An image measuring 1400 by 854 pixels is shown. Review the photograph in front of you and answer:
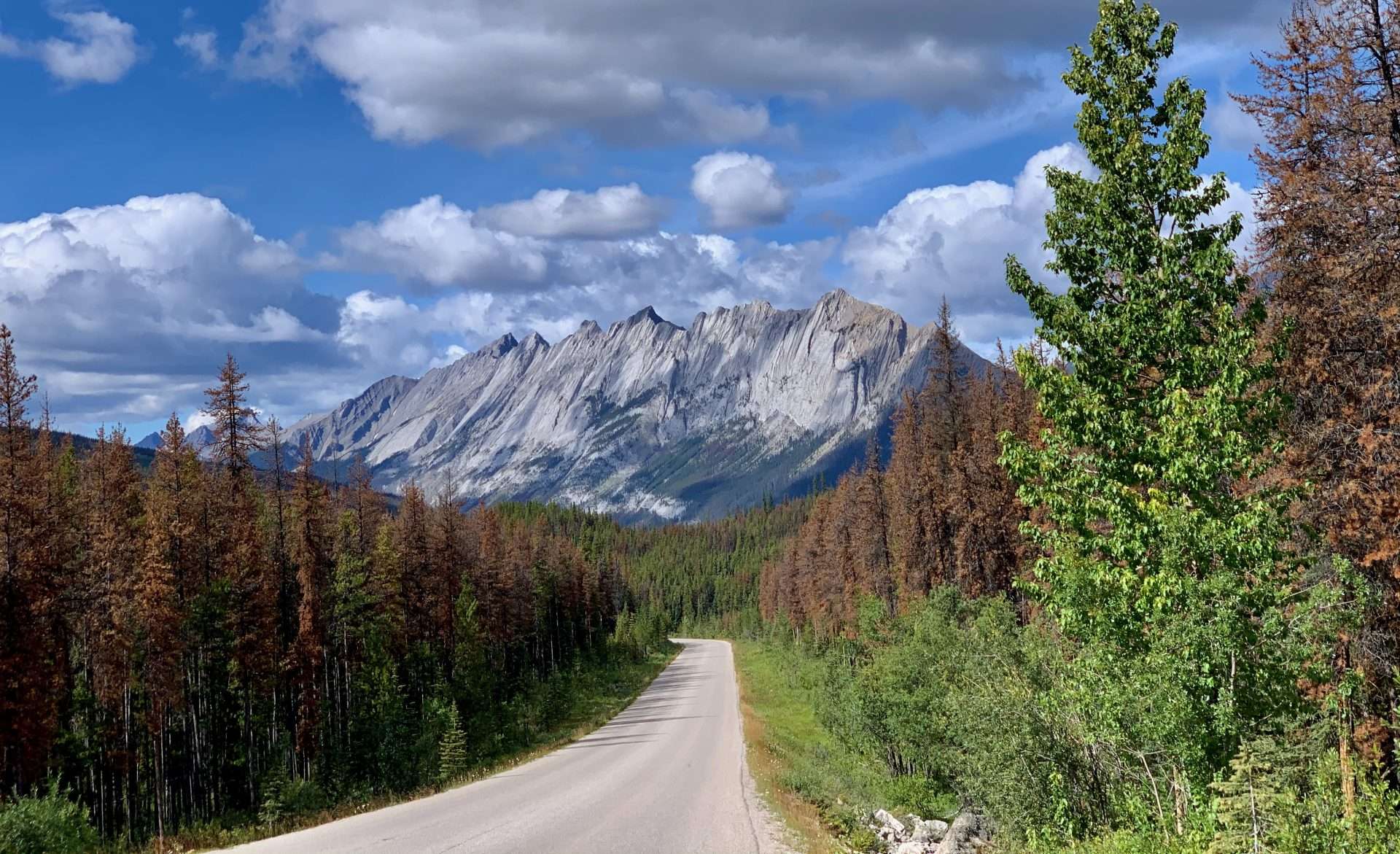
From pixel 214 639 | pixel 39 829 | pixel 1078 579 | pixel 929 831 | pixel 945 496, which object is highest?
pixel 945 496

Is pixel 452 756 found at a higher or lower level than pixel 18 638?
lower

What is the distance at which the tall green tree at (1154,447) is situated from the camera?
470 inches

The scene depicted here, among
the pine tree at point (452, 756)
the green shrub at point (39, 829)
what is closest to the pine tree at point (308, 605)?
the pine tree at point (452, 756)

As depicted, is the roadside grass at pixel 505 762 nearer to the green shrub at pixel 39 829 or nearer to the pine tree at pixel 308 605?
the green shrub at pixel 39 829

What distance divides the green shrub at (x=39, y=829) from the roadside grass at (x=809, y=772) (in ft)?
52.0

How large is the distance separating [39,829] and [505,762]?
18.8m

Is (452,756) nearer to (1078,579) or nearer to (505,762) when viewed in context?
(505,762)

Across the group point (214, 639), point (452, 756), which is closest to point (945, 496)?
point (452, 756)

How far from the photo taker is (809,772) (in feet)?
92.0

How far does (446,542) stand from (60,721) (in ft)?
91.7

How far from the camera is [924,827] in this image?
23.4m

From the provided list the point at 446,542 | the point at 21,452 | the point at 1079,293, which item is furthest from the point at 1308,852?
the point at 446,542

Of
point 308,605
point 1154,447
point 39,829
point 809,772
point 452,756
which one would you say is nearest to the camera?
point 1154,447

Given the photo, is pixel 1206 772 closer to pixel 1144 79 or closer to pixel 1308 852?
pixel 1308 852
